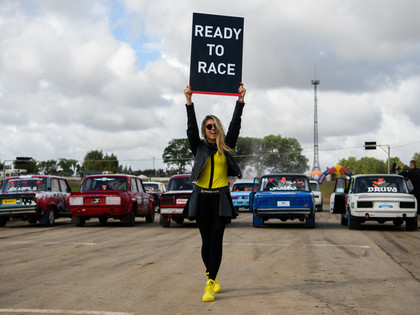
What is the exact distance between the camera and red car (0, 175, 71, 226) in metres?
17.9

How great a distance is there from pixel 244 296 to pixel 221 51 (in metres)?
4.28

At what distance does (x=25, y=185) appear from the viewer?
750 inches

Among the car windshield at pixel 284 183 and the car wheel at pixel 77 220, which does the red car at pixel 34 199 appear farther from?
the car windshield at pixel 284 183

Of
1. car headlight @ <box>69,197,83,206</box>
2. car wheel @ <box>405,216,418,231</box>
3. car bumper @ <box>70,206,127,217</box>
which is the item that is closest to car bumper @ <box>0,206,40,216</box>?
car headlight @ <box>69,197,83,206</box>

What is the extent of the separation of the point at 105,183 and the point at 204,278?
11540mm

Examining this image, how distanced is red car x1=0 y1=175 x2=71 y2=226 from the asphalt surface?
448cm

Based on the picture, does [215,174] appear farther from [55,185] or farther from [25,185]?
[55,185]

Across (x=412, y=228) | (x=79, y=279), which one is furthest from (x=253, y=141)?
(x=79, y=279)

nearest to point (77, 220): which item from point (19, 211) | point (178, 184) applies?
point (19, 211)

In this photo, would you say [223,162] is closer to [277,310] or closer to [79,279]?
[277,310]

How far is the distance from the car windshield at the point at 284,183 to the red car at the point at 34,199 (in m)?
6.94

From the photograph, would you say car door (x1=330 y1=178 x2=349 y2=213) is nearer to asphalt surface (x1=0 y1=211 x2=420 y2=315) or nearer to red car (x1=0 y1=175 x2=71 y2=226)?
asphalt surface (x1=0 y1=211 x2=420 y2=315)

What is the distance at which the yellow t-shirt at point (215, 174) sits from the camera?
623 centimetres

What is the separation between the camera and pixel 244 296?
630cm
